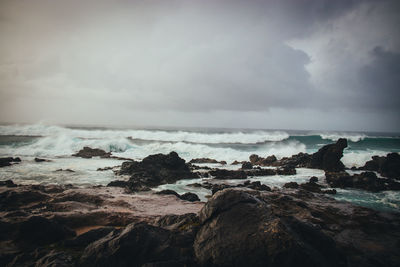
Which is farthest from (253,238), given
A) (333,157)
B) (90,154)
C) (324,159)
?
(90,154)

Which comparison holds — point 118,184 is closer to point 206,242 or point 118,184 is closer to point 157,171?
point 157,171

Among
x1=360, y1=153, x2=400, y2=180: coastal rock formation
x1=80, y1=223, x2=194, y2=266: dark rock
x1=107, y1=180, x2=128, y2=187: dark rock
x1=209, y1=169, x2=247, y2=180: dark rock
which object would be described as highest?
x1=80, y1=223, x2=194, y2=266: dark rock

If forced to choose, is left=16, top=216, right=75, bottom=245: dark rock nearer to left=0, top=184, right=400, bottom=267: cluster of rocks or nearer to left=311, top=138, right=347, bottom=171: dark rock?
left=0, top=184, right=400, bottom=267: cluster of rocks

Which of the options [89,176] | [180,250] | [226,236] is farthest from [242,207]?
[89,176]

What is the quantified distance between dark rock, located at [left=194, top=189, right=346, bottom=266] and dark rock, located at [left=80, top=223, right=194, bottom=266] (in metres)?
0.40

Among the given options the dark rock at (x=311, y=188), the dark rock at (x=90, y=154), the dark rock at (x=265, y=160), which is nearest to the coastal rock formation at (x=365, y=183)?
the dark rock at (x=311, y=188)

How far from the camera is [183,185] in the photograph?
583 inches

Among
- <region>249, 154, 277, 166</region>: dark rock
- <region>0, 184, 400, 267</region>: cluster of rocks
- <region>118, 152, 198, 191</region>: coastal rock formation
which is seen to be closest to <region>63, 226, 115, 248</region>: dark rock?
<region>0, 184, 400, 267</region>: cluster of rocks

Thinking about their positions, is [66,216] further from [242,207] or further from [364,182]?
[364,182]

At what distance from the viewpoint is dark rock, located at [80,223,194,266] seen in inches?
139

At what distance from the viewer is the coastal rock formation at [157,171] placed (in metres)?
15.2

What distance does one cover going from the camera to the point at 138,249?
372 centimetres

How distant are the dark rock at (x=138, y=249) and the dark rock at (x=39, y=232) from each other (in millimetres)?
1342

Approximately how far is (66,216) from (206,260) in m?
4.75
